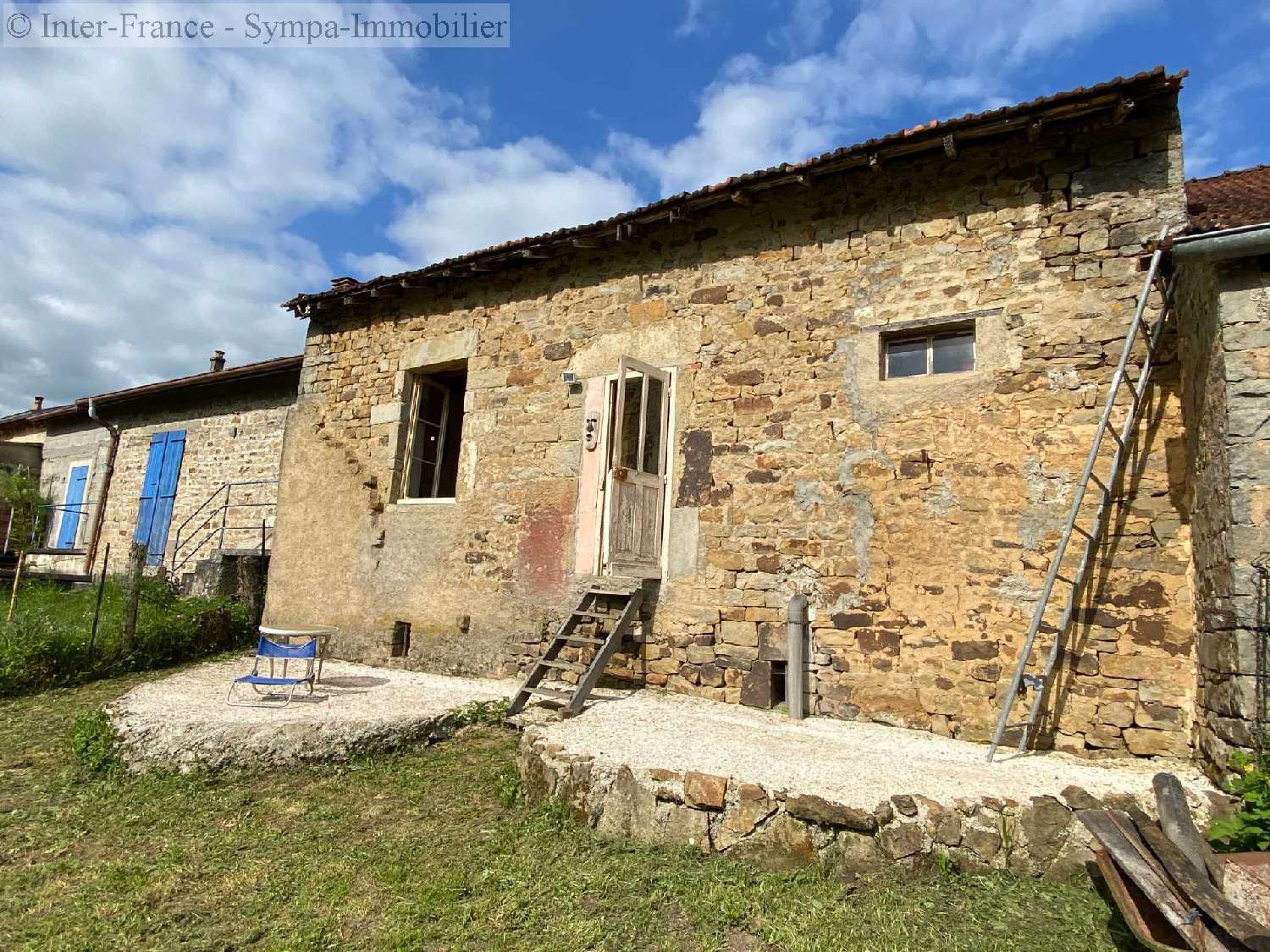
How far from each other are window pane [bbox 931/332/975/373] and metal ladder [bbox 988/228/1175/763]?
94 centimetres

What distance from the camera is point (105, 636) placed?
7219 mm

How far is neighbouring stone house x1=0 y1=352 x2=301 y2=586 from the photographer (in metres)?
10.5

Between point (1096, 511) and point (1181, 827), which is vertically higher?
point (1096, 511)

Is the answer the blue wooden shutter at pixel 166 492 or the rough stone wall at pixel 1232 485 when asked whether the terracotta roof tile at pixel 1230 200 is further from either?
the blue wooden shutter at pixel 166 492

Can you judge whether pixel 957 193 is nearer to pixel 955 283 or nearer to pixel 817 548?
pixel 955 283

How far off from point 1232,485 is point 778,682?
124 inches

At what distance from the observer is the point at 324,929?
110 inches

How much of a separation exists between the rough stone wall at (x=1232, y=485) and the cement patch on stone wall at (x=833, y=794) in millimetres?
476

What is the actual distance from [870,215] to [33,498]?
51.5 ft

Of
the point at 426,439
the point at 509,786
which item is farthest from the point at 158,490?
the point at 509,786

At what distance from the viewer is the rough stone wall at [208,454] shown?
1052cm

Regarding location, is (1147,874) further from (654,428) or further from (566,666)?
(654,428)

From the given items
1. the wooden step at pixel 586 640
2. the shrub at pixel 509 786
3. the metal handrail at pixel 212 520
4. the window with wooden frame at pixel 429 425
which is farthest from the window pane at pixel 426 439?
the shrub at pixel 509 786

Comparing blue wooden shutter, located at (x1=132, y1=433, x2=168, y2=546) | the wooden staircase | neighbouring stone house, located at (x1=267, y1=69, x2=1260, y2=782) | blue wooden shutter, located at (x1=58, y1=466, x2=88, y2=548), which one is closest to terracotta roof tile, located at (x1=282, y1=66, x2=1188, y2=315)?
neighbouring stone house, located at (x1=267, y1=69, x2=1260, y2=782)
